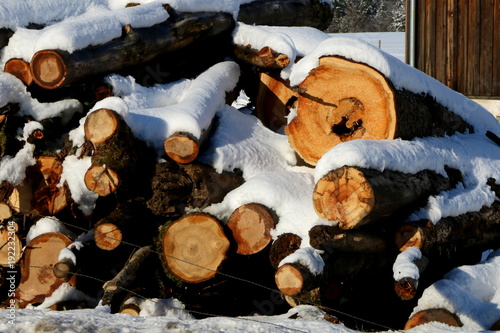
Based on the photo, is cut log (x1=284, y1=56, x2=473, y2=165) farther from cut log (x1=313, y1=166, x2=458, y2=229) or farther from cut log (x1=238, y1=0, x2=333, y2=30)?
cut log (x1=238, y1=0, x2=333, y2=30)

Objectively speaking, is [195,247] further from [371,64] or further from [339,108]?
[371,64]

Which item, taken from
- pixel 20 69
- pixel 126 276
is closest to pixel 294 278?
pixel 126 276

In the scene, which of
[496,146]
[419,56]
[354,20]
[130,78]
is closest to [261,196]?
[130,78]

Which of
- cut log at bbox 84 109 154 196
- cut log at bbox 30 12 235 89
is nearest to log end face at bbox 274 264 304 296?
cut log at bbox 84 109 154 196

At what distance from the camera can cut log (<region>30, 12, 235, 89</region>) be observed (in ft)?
15.8

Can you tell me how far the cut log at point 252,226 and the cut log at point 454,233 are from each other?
879 millimetres

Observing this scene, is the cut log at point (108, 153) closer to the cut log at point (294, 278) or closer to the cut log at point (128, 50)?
the cut log at point (128, 50)

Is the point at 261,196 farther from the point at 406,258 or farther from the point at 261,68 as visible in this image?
the point at 261,68

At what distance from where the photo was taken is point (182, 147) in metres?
4.62

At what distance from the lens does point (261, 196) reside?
4.46 metres

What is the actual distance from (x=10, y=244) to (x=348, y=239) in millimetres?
2437

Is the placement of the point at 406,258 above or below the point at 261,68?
below

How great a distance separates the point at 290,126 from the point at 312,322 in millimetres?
2014

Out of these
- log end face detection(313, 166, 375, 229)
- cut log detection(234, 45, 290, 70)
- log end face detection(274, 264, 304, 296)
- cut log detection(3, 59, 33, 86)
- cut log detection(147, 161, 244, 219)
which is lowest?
log end face detection(274, 264, 304, 296)
